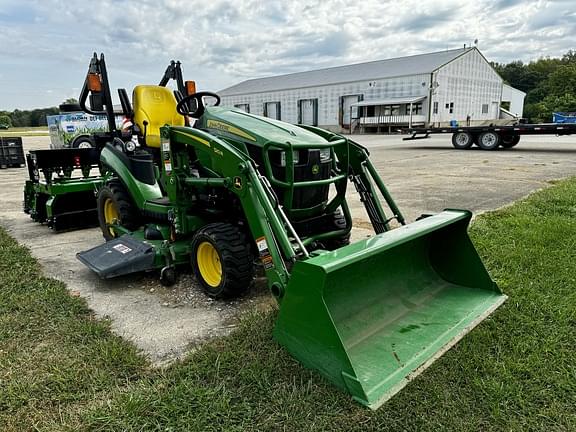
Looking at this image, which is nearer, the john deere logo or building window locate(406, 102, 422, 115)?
the john deere logo

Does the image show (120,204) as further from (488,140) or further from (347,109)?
(347,109)

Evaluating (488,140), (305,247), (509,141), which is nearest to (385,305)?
(305,247)

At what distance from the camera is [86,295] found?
365 centimetres

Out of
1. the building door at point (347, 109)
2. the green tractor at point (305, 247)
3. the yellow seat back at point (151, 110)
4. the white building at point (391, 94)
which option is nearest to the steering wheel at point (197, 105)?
the green tractor at point (305, 247)

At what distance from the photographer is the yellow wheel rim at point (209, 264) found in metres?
3.47

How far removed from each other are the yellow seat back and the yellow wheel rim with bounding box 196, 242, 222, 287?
159cm

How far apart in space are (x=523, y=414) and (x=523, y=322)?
95 centimetres

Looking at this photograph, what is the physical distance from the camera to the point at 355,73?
41281mm

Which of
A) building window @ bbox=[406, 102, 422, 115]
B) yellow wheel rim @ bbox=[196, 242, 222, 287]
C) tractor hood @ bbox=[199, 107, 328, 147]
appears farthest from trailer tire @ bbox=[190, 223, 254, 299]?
building window @ bbox=[406, 102, 422, 115]

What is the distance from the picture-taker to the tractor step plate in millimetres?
3648

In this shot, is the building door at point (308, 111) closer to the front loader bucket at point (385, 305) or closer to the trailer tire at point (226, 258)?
the trailer tire at point (226, 258)

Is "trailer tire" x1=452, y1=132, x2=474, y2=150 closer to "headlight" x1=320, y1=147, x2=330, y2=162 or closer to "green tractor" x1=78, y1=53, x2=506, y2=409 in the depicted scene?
"green tractor" x1=78, y1=53, x2=506, y2=409

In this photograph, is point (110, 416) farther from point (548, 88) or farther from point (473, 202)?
point (548, 88)

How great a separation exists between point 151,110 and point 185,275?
183 cm
